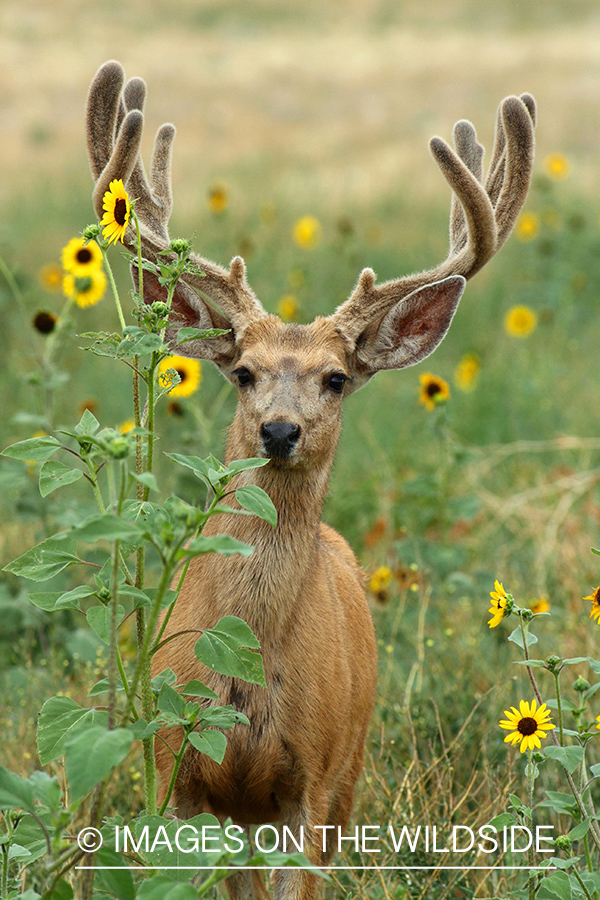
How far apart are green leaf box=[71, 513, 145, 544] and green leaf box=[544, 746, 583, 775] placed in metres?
1.19

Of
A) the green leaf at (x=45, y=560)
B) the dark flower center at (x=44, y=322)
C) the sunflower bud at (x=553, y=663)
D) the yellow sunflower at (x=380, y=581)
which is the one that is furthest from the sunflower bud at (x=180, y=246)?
the yellow sunflower at (x=380, y=581)

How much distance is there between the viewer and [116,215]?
2.91 meters

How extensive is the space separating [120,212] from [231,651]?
1.09 m

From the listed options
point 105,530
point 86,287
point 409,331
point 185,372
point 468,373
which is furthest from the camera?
point 468,373

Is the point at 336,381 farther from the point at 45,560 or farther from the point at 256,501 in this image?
the point at 45,560

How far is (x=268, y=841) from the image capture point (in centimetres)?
404

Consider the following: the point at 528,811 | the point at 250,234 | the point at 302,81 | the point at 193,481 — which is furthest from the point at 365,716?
the point at 302,81

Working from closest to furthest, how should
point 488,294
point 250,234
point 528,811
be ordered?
point 528,811
point 488,294
point 250,234

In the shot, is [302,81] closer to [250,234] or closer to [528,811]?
[250,234]

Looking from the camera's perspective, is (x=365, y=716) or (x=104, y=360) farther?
(x=104, y=360)

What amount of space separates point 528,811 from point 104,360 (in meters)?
7.06

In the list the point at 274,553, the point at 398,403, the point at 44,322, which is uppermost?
the point at 398,403

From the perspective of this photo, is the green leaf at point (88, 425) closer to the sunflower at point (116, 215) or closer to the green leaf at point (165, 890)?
the sunflower at point (116, 215)

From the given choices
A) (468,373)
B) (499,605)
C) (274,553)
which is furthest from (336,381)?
(468,373)
